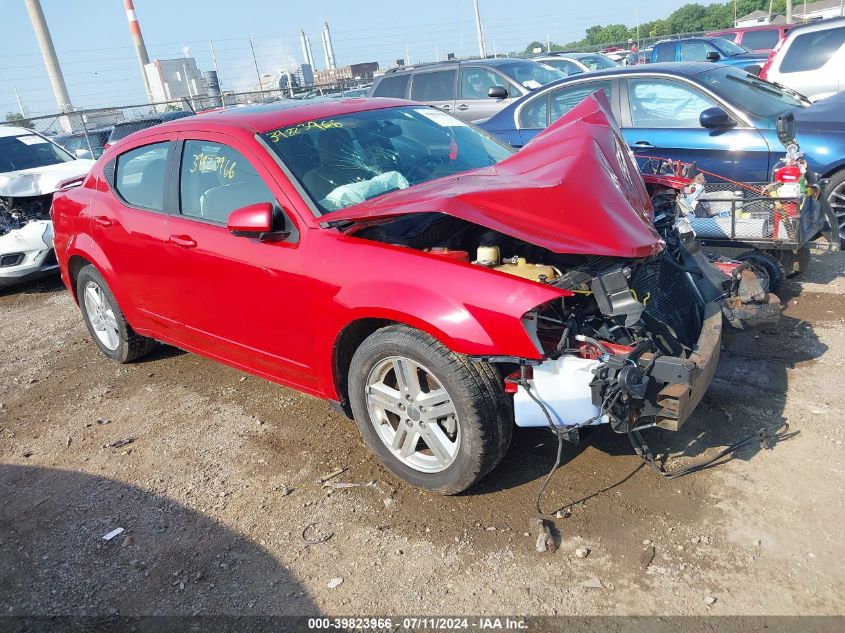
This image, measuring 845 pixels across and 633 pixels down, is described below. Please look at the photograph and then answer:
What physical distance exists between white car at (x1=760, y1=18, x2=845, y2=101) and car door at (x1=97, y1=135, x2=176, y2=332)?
789 centimetres

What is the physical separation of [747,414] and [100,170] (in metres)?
4.50

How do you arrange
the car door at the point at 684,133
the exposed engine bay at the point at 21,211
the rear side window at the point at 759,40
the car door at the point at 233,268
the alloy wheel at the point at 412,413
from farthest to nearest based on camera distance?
the rear side window at the point at 759,40 < the exposed engine bay at the point at 21,211 < the car door at the point at 684,133 < the car door at the point at 233,268 < the alloy wheel at the point at 412,413

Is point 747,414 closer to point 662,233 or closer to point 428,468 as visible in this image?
point 662,233

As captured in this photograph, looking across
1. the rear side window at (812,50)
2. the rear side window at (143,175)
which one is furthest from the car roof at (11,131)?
the rear side window at (812,50)

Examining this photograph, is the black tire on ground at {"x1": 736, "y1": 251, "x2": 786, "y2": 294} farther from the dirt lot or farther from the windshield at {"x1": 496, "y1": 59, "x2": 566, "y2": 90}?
the windshield at {"x1": 496, "y1": 59, "x2": 566, "y2": 90}

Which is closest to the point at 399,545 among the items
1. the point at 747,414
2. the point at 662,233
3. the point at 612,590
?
the point at 612,590

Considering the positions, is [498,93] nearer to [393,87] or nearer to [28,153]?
[393,87]

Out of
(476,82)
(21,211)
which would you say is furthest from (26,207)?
(476,82)

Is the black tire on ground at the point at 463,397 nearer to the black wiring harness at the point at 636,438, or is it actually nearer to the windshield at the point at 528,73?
the black wiring harness at the point at 636,438

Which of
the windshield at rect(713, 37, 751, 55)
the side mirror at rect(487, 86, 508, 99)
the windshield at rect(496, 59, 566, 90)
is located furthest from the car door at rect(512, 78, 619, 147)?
the windshield at rect(713, 37, 751, 55)

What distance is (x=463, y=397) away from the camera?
291 centimetres

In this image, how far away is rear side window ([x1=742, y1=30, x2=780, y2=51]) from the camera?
65.5ft

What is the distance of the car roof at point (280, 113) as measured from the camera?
3885mm

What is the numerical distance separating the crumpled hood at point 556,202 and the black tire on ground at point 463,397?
0.56 meters
